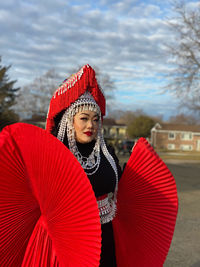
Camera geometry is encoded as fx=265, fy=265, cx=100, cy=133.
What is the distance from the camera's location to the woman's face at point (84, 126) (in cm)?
177

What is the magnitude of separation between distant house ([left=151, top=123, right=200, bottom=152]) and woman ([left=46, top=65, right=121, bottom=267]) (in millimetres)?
44501

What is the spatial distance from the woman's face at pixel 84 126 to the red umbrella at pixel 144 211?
38 cm

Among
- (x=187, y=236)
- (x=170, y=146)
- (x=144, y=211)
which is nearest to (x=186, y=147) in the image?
(x=170, y=146)

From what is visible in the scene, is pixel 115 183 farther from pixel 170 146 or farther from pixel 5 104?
pixel 170 146

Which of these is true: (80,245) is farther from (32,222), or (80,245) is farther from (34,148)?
(34,148)

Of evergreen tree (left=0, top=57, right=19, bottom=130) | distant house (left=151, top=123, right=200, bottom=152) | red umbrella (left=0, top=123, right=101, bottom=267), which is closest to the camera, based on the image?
red umbrella (left=0, top=123, right=101, bottom=267)

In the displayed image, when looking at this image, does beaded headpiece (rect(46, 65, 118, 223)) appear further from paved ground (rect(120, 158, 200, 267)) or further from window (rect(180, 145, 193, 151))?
window (rect(180, 145, 193, 151))

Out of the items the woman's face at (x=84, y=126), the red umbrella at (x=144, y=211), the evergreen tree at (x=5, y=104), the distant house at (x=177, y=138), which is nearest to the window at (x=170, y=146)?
the distant house at (x=177, y=138)

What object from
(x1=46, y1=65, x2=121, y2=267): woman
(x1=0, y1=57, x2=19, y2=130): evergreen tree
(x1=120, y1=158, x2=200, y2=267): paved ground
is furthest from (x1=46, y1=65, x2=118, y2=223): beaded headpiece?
(x1=0, y1=57, x2=19, y2=130): evergreen tree

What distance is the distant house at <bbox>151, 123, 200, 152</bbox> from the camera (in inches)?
1806

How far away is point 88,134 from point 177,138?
4723 cm

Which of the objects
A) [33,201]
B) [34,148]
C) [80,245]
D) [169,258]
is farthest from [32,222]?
[169,258]

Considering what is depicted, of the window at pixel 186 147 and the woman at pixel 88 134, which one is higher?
the woman at pixel 88 134

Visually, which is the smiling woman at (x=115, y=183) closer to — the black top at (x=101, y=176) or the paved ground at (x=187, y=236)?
the black top at (x=101, y=176)
